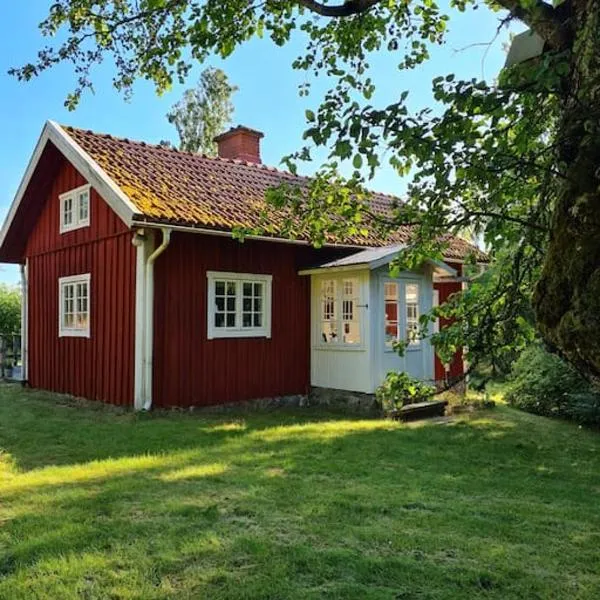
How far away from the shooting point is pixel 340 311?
10.5 metres

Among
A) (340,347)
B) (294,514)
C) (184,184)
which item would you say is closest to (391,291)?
(340,347)

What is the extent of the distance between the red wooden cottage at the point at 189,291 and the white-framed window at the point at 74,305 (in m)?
0.04

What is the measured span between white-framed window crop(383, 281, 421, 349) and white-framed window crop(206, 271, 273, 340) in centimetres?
211

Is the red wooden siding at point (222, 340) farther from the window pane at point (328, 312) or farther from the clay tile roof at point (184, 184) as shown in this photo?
the clay tile roof at point (184, 184)

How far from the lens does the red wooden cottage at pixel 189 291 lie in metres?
9.13

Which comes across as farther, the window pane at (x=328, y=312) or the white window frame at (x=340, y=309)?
the window pane at (x=328, y=312)

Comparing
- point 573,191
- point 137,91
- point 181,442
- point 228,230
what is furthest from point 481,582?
point 228,230

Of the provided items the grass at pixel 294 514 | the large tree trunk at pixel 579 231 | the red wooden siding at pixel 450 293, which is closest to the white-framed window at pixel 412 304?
the red wooden siding at pixel 450 293

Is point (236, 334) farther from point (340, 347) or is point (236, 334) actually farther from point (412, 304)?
point (412, 304)

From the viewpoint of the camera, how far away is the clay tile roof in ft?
29.4

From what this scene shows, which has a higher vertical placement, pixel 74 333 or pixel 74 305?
pixel 74 305

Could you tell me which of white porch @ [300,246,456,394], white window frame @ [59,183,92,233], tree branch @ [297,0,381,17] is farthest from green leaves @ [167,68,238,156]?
tree branch @ [297,0,381,17]

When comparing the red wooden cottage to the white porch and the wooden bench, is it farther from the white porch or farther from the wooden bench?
the wooden bench

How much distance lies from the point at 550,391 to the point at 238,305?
5.65 meters
